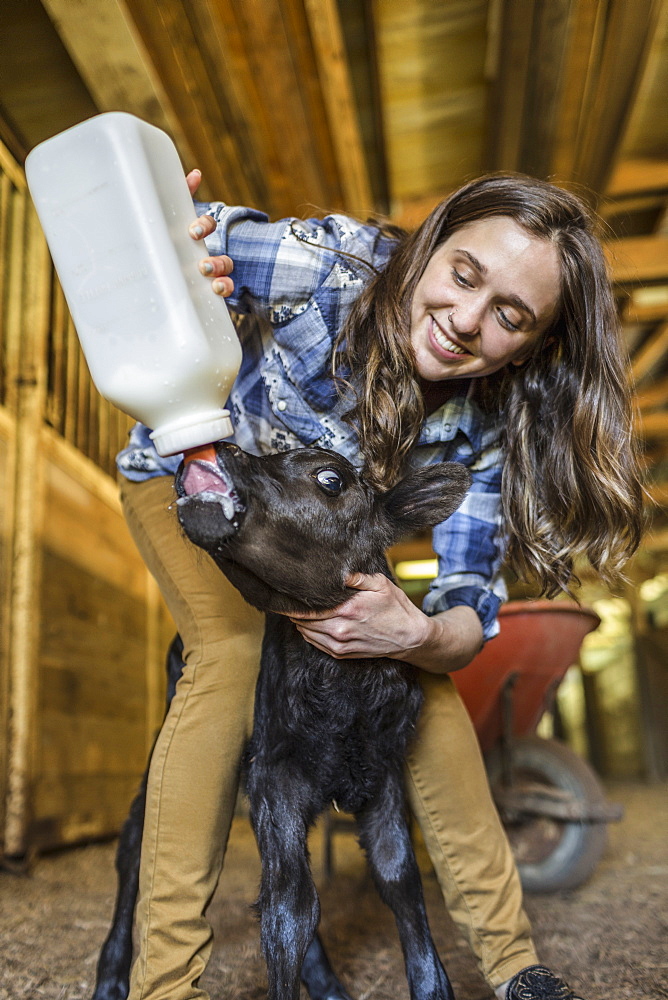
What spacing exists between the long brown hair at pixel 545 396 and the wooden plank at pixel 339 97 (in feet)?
3.00

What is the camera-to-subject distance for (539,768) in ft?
10.9

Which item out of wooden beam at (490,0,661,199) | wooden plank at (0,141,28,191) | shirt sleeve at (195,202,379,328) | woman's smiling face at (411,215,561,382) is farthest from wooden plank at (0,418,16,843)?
wooden beam at (490,0,661,199)

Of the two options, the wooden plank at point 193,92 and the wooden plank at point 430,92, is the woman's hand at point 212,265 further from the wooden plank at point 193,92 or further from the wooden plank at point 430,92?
the wooden plank at point 430,92

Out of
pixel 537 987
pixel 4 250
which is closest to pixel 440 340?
pixel 537 987

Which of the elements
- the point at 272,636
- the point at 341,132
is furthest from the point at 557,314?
the point at 341,132

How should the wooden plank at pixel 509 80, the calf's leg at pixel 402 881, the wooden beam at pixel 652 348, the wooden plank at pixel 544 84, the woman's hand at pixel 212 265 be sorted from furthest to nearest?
the wooden beam at pixel 652 348, the wooden plank at pixel 509 80, the wooden plank at pixel 544 84, the calf's leg at pixel 402 881, the woman's hand at pixel 212 265

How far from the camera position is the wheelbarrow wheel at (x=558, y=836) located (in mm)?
3150

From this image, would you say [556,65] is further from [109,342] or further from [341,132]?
[109,342]

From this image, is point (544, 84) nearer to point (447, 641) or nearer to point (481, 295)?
point (481, 295)

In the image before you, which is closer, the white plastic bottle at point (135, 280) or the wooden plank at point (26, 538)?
the white plastic bottle at point (135, 280)

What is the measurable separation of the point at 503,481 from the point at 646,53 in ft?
7.77

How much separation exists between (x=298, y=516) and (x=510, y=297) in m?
0.65

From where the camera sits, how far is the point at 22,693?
3.63 meters

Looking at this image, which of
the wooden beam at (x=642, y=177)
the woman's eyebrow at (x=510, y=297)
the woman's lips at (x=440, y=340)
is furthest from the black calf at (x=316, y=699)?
the wooden beam at (x=642, y=177)
